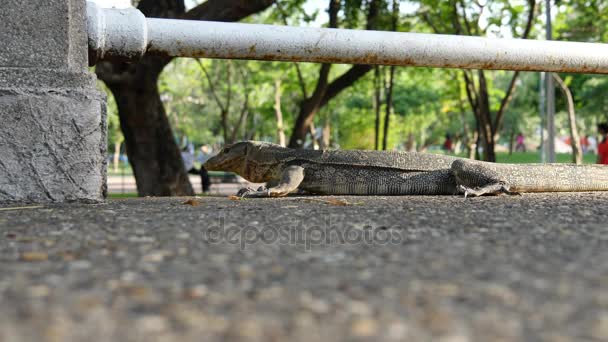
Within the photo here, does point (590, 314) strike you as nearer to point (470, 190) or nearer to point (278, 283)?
point (278, 283)

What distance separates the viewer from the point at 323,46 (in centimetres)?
466

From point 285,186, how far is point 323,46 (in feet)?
3.82

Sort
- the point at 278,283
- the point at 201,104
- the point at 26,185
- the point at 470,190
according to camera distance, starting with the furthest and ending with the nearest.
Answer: the point at 201,104 < the point at 470,190 < the point at 26,185 < the point at 278,283

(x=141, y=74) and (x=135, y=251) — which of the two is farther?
(x=141, y=74)

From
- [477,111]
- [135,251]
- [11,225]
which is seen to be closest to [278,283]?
[135,251]

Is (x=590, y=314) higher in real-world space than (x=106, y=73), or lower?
lower

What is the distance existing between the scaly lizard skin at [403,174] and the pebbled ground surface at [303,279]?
83.3 inches

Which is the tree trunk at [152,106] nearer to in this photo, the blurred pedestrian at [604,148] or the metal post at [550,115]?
the blurred pedestrian at [604,148]

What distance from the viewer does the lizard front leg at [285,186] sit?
487 centimetres

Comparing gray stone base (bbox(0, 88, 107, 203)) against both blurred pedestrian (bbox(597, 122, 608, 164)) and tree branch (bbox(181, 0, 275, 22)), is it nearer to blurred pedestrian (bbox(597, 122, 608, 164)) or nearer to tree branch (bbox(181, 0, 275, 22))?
tree branch (bbox(181, 0, 275, 22))

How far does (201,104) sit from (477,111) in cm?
3564

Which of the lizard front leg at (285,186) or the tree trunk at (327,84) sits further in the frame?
the tree trunk at (327,84)

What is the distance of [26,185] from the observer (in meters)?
3.65

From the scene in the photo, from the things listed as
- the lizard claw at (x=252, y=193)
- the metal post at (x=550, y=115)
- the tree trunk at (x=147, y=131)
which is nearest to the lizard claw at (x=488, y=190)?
the lizard claw at (x=252, y=193)
